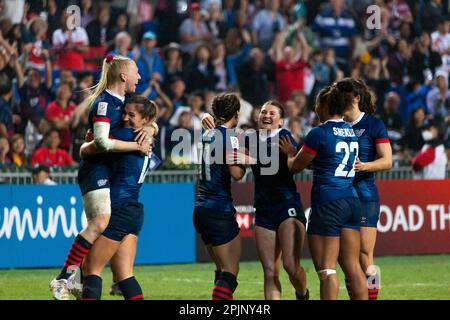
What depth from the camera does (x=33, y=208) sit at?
48.9 ft

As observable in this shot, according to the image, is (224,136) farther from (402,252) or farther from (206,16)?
(206,16)

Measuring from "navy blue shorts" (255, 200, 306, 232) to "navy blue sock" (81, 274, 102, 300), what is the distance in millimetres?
1643

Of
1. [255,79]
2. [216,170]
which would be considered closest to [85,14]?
[255,79]

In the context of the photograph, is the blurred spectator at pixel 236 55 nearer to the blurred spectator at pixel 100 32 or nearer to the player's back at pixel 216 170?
the blurred spectator at pixel 100 32

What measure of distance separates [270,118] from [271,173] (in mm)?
515

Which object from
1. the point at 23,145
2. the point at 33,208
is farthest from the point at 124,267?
the point at 23,145

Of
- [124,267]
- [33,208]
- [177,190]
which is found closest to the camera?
[124,267]

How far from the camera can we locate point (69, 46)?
722 inches

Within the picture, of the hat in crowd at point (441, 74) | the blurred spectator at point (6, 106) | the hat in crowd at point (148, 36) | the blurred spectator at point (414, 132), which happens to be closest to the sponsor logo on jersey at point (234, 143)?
the blurred spectator at point (6, 106)

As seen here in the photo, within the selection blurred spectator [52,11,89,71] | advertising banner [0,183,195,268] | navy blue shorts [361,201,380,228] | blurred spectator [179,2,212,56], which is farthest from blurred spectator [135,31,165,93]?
navy blue shorts [361,201,380,228]

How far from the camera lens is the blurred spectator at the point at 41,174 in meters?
15.1

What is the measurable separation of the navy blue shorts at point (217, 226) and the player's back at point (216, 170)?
61mm

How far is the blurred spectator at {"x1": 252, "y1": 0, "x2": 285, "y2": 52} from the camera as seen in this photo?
20438 millimetres

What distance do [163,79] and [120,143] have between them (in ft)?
32.2
